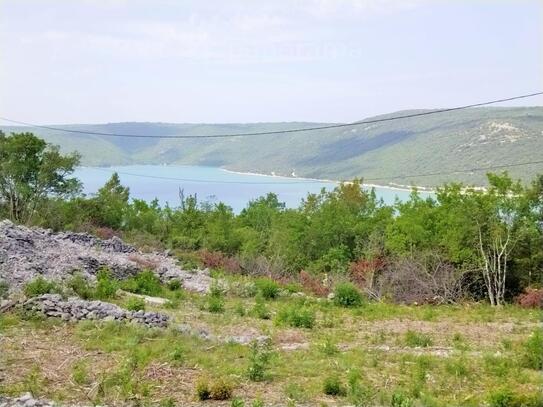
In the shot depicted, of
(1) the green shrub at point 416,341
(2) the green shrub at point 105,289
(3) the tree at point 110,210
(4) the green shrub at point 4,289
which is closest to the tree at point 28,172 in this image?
(3) the tree at point 110,210

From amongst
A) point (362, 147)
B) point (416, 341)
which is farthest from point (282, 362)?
point (362, 147)

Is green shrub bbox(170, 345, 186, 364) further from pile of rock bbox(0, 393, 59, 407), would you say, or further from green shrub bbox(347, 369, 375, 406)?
green shrub bbox(347, 369, 375, 406)

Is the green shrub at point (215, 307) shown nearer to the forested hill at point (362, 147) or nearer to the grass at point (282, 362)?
the grass at point (282, 362)

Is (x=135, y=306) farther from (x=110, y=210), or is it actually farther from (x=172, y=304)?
(x=110, y=210)

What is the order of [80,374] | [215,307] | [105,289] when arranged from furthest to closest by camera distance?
[105,289] < [215,307] < [80,374]

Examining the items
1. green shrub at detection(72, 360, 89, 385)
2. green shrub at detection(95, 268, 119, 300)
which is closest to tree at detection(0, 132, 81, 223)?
green shrub at detection(95, 268, 119, 300)

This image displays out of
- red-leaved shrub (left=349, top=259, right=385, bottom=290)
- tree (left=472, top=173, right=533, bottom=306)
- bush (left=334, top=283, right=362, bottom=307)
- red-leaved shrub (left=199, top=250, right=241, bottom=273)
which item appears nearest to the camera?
bush (left=334, top=283, right=362, bottom=307)

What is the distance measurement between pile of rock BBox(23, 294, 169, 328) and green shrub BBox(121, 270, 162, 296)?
4558 mm

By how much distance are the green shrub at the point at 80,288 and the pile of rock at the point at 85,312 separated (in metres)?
1.94

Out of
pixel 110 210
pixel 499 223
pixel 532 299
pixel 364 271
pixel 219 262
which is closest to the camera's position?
pixel 532 299

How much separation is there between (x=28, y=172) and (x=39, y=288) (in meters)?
16.7

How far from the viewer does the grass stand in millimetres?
6566

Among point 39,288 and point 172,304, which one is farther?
point 172,304

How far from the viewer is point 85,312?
10.2 m
